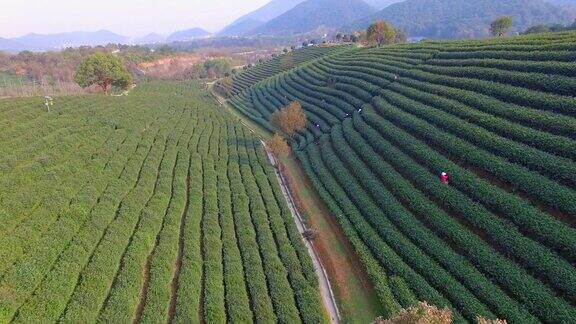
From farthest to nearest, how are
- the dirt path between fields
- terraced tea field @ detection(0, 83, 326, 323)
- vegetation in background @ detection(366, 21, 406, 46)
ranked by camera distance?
vegetation in background @ detection(366, 21, 406, 46) → the dirt path between fields → terraced tea field @ detection(0, 83, 326, 323)

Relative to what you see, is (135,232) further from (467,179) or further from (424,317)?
(467,179)

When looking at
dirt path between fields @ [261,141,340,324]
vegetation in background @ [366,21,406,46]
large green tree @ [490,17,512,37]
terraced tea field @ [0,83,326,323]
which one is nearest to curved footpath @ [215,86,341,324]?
dirt path between fields @ [261,141,340,324]

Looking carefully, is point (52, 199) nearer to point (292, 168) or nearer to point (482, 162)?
point (292, 168)

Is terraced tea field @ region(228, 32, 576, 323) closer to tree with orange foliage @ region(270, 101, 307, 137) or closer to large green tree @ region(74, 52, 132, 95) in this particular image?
tree with orange foliage @ region(270, 101, 307, 137)

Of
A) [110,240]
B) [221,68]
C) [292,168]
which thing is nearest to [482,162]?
[292,168]

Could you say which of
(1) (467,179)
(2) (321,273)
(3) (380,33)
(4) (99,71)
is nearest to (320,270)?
(2) (321,273)

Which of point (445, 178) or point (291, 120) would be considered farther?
point (291, 120)
